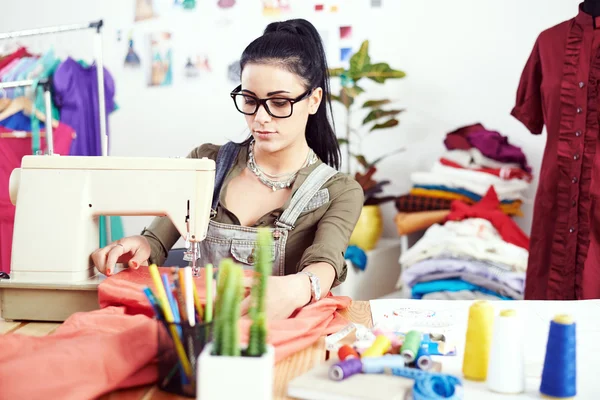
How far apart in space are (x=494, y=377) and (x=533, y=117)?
1.61 meters

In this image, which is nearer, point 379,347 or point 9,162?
point 379,347

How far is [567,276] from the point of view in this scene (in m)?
2.12

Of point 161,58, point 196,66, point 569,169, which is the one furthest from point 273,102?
point 161,58

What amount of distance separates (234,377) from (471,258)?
214 cm

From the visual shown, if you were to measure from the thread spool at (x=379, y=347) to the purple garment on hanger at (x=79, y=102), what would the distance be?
232cm

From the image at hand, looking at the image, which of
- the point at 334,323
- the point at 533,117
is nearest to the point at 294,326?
the point at 334,323

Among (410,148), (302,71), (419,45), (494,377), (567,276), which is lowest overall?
(567,276)

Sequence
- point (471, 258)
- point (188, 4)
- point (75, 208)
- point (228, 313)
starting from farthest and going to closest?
point (188, 4), point (471, 258), point (75, 208), point (228, 313)

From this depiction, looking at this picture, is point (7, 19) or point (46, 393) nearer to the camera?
point (46, 393)

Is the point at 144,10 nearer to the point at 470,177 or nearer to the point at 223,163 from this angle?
the point at 470,177

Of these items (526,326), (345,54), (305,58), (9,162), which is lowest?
(526,326)

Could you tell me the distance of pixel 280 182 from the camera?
160 centimetres

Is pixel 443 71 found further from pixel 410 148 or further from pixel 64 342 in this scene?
pixel 64 342

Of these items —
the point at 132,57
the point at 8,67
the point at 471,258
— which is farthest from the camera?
the point at 132,57
